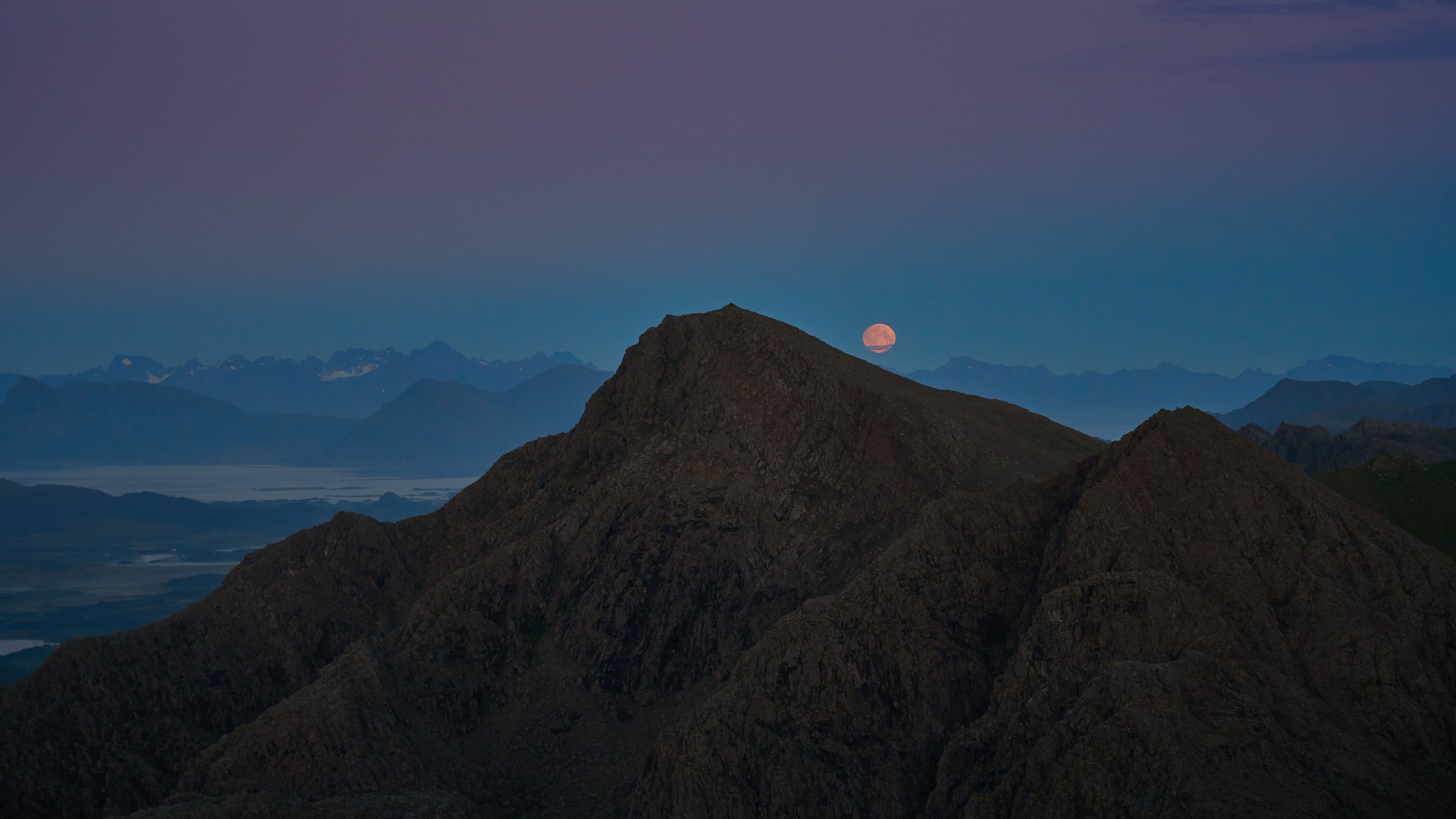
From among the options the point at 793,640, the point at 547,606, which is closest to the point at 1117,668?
the point at 793,640

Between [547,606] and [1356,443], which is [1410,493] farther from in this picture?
[547,606]

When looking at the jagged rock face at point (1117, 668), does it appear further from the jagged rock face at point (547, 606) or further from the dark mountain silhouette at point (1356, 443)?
the dark mountain silhouette at point (1356, 443)

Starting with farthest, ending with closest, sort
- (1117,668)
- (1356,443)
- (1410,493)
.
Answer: (1356,443) < (1410,493) < (1117,668)

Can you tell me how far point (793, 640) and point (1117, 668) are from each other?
83.2 feet

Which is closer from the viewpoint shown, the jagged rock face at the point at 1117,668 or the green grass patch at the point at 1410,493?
the jagged rock face at the point at 1117,668

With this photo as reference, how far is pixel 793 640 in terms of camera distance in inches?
3167

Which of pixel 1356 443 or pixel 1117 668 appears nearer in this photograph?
pixel 1117 668

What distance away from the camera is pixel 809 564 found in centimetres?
10525

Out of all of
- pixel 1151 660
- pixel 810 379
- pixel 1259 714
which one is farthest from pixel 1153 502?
pixel 810 379

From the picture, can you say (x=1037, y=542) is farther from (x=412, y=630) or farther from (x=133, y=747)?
(x=133, y=747)

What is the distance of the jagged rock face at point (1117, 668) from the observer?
57156 mm

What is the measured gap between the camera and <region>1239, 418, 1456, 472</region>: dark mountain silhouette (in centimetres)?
15862

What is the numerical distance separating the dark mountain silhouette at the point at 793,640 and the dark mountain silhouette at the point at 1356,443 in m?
61.4

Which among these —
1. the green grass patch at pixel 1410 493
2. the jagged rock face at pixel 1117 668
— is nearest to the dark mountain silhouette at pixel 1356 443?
the green grass patch at pixel 1410 493
